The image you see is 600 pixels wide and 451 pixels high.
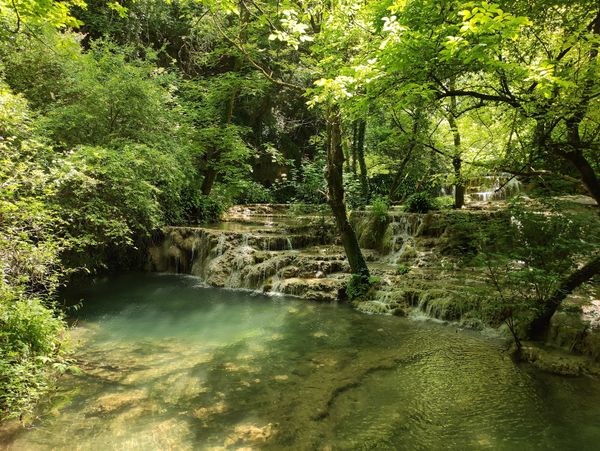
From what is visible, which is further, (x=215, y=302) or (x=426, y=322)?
(x=215, y=302)

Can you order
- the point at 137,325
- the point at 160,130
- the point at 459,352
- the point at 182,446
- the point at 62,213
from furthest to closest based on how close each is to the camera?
the point at 160,130 < the point at 137,325 < the point at 62,213 < the point at 459,352 < the point at 182,446

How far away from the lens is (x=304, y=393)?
15.3 ft

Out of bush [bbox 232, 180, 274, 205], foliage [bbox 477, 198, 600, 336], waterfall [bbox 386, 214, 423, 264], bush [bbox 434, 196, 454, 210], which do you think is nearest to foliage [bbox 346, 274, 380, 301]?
waterfall [bbox 386, 214, 423, 264]

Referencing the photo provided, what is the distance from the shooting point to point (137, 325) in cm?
746

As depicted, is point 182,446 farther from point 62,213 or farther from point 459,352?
point 62,213

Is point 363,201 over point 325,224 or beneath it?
over

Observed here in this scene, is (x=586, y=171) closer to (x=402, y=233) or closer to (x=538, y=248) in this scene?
(x=538, y=248)

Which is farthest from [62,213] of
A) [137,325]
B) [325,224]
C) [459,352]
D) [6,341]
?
[325,224]

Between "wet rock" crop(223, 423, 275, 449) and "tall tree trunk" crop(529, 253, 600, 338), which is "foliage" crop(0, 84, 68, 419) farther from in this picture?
"tall tree trunk" crop(529, 253, 600, 338)

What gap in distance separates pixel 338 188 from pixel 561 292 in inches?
201

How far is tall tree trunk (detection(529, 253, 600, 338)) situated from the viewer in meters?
4.85

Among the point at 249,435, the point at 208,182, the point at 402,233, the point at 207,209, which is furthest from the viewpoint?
the point at 208,182

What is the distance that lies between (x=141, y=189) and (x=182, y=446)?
628cm

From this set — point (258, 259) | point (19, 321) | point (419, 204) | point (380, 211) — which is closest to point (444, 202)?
point (419, 204)
